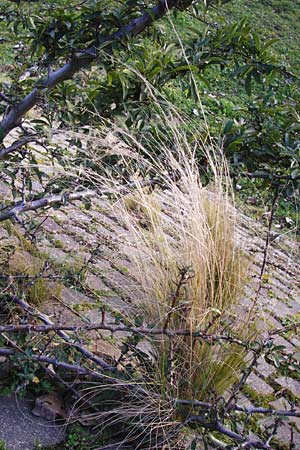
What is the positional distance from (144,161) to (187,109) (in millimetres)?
4375

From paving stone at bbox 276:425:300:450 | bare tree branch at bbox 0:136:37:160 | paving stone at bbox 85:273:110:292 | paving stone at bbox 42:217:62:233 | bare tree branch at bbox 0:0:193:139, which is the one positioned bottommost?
paving stone at bbox 276:425:300:450

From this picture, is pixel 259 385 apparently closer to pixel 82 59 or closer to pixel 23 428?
pixel 23 428

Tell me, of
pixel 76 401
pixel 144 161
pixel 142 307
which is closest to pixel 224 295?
pixel 142 307

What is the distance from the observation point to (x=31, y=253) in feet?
10.3

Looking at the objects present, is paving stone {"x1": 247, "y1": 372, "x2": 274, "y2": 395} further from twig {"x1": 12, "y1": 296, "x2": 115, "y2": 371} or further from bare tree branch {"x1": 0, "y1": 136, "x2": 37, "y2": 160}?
bare tree branch {"x1": 0, "y1": 136, "x2": 37, "y2": 160}

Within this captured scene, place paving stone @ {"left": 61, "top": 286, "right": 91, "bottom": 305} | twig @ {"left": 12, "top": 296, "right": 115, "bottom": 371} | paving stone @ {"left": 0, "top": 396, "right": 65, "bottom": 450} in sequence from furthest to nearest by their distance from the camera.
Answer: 1. paving stone @ {"left": 61, "top": 286, "right": 91, "bottom": 305}
2. twig @ {"left": 12, "top": 296, "right": 115, "bottom": 371}
3. paving stone @ {"left": 0, "top": 396, "right": 65, "bottom": 450}

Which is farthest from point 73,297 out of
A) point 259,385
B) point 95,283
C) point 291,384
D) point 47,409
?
point 291,384

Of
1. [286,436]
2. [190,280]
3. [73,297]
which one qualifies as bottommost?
[286,436]

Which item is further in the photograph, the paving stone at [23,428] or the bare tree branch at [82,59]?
the bare tree branch at [82,59]

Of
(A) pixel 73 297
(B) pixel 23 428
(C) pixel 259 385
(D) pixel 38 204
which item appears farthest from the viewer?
(A) pixel 73 297

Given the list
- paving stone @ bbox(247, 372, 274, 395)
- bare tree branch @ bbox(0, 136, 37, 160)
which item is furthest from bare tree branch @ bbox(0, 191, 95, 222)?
paving stone @ bbox(247, 372, 274, 395)

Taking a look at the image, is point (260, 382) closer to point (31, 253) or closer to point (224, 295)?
point (224, 295)

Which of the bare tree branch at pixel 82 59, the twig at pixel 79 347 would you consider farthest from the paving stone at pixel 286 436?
the bare tree branch at pixel 82 59

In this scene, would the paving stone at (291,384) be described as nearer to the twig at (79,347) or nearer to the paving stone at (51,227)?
the twig at (79,347)
